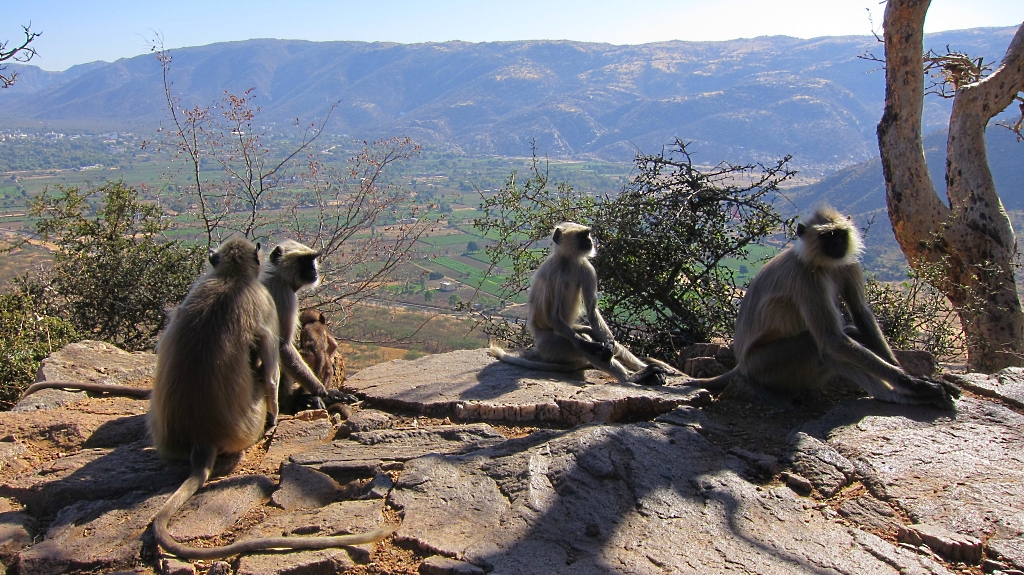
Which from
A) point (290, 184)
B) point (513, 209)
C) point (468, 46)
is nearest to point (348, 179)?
point (290, 184)

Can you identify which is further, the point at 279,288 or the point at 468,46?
the point at 468,46

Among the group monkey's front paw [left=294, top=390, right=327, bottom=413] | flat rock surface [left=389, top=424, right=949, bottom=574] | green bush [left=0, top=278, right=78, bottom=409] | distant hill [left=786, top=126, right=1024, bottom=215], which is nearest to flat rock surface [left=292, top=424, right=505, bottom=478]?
flat rock surface [left=389, top=424, right=949, bottom=574]

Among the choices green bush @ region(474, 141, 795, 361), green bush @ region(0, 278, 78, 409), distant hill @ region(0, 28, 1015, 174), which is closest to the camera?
green bush @ region(0, 278, 78, 409)

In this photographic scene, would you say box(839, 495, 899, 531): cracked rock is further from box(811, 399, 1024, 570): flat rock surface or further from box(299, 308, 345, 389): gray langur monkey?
box(299, 308, 345, 389): gray langur monkey

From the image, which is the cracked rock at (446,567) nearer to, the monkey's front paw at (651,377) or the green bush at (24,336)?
the monkey's front paw at (651,377)

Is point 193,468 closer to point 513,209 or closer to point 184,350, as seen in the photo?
point 184,350

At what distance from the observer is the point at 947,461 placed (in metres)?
3.51

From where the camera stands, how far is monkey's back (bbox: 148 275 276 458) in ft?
11.5

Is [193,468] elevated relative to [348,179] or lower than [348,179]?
lower

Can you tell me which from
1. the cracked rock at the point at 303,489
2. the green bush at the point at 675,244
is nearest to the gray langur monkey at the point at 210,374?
the cracked rock at the point at 303,489

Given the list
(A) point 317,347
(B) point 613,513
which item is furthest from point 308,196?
(B) point 613,513

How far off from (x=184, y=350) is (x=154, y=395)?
0.33m

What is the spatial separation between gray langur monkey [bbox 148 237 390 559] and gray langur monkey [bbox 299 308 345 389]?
3.46ft

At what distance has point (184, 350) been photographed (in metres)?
3.53
